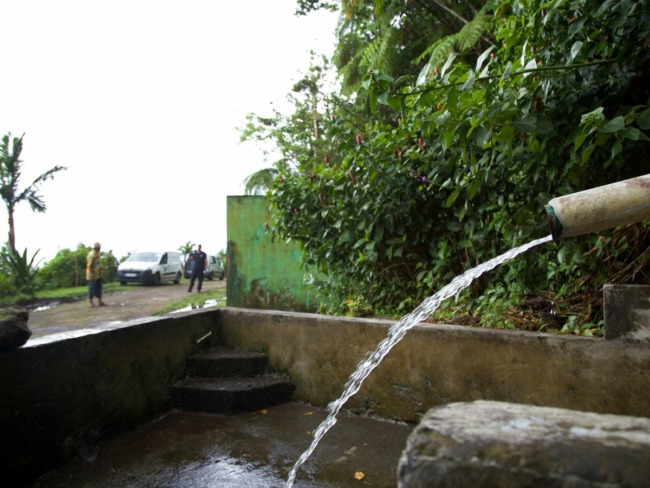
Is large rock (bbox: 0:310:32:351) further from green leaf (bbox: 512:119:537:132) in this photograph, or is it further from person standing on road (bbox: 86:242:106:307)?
person standing on road (bbox: 86:242:106:307)

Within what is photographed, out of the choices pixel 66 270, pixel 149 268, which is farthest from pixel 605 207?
pixel 66 270

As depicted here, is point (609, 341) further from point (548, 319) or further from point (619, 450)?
point (619, 450)

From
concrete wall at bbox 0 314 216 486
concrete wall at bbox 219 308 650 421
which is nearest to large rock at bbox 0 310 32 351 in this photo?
concrete wall at bbox 0 314 216 486

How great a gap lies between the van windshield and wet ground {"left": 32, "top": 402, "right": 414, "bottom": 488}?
1947cm

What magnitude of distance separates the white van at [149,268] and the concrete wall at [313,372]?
18.2 metres

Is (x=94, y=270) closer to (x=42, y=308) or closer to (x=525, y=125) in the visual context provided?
(x=42, y=308)

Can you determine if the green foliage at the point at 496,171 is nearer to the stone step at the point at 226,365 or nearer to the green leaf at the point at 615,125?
the green leaf at the point at 615,125

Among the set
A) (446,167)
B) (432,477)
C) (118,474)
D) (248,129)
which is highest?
(248,129)

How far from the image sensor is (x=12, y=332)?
9.12 feet

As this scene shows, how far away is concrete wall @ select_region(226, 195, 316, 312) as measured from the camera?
25.0ft

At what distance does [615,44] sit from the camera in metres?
2.55

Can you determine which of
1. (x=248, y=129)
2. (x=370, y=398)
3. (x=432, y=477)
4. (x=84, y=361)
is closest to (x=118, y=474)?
(x=84, y=361)

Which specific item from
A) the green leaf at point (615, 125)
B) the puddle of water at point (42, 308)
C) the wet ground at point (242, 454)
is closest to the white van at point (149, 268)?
the puddle of water at point (42, 308)

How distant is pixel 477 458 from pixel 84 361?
3.14 meters
